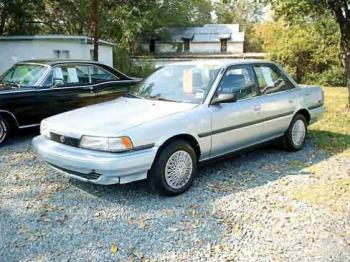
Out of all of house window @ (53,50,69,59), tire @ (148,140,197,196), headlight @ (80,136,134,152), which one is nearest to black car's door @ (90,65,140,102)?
tire @ (148,140,197,196)

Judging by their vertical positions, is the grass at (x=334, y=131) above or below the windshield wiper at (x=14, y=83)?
below

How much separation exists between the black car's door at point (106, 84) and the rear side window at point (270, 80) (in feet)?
11.2

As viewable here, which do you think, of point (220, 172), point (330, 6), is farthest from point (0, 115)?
point (330, 6)

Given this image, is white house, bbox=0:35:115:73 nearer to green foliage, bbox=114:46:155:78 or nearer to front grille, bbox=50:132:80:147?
green foliage, bbox=114:46:155:78

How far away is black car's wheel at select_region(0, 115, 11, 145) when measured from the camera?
24.1 ft

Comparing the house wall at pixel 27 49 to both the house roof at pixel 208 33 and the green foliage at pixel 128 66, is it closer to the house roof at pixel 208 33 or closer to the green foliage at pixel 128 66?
the green foliage at pixel 128 66

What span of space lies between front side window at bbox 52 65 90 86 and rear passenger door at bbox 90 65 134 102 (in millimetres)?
183

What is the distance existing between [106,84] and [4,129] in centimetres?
239

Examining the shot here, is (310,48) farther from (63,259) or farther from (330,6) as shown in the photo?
(63,259)

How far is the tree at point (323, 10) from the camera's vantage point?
394 inches

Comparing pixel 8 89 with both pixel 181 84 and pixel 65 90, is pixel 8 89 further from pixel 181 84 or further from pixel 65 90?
pixel 181 84

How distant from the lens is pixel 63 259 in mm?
3561

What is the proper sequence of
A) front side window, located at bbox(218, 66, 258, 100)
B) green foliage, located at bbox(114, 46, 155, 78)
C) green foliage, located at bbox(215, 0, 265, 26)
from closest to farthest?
front side window, located at bbox(218, 66, 258, 100)
green foliage, located at bbox(114, 46, 155, 78)
green foliage, located at bbox(215, 0, 265, 26)

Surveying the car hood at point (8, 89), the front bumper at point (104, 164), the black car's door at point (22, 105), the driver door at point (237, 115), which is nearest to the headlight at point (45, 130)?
the front bumper at point (104, 164)
